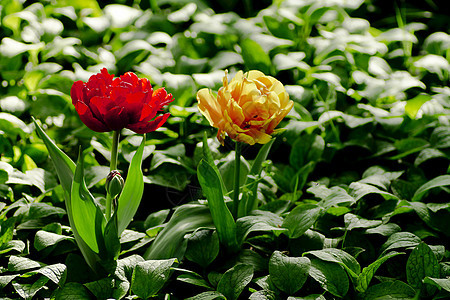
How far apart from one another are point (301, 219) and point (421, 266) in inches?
12.8

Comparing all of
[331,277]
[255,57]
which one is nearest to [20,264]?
[331,277]

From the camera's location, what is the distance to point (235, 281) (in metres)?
1.19

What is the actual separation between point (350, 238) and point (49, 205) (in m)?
0.89

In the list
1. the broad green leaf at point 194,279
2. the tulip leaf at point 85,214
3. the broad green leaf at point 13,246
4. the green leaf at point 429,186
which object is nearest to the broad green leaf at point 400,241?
the green leaf at point 429,186

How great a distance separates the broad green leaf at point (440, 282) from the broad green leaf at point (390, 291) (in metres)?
0.05

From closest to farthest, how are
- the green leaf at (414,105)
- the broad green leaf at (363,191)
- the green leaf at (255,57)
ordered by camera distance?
the broad green leaf at (363,191) → the green leaf at (414,105) → the green leaf at (255,57)

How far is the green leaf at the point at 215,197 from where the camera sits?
1233mm

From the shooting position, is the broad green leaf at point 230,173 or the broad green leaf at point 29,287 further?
the broad green leaf at point 230,173

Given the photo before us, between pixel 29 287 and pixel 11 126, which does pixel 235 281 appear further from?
pixel 11 126

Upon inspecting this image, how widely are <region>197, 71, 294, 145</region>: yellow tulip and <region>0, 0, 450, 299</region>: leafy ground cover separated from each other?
0.16 meters

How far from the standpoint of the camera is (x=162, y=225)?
138 centimetres

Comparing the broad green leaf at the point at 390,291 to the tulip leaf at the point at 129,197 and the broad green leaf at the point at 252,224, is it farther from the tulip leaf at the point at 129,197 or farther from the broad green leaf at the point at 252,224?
the tulip leaf at the point at 129,197

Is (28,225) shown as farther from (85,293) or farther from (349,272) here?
(349,272)

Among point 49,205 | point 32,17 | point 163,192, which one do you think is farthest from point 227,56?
point 49,205
